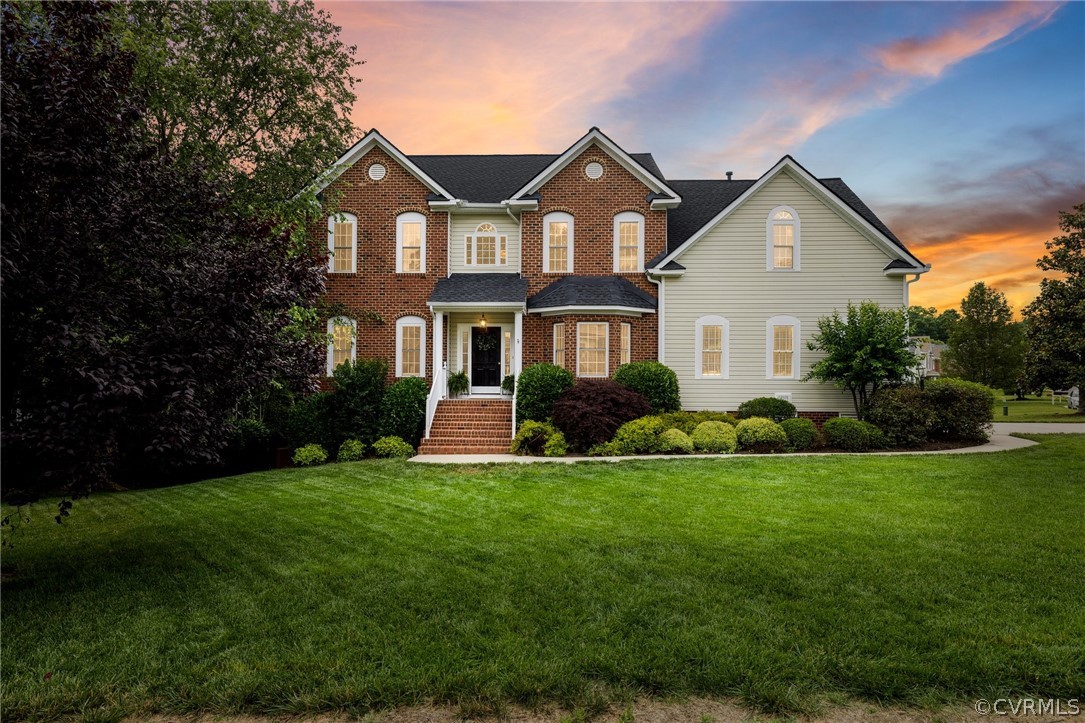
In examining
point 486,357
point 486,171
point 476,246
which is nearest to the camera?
point 486,357

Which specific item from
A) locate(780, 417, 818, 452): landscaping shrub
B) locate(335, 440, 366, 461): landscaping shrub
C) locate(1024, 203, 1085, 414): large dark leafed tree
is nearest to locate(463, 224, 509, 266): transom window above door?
locate(335, 440, 366, 461): landscaping shrub

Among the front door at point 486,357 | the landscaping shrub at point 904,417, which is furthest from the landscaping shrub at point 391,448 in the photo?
the landscaping shrub at point 904,417

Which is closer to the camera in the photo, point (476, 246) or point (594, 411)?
point (594, 411)

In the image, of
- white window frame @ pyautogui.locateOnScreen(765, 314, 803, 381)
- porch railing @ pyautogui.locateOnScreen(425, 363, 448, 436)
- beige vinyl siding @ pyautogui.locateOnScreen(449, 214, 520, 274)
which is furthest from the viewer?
beige vinyl siding @ pyautogui.locateOnScreen(449, 214, 520, 274)

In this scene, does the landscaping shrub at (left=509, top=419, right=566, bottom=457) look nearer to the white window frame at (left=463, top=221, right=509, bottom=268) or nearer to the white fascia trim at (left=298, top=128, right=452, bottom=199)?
the white window frame at (left=463, top=221, right=509, bottom=268)

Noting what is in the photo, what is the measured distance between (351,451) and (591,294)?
853 centimetres

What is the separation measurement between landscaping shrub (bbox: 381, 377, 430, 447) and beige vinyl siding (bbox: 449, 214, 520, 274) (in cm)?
537

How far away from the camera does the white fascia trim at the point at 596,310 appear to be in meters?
16.9

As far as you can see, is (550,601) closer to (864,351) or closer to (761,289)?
(864,351)

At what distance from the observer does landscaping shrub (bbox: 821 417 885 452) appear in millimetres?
14445

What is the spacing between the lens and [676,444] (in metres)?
13.9

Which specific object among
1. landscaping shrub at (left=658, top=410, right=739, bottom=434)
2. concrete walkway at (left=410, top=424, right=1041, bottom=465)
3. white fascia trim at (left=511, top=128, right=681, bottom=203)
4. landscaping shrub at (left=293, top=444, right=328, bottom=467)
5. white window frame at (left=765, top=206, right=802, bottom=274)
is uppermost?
white fascia trim at (left=511, top=128, right=681, bottom=203)

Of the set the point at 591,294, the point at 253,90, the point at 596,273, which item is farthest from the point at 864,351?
the point at 253,90

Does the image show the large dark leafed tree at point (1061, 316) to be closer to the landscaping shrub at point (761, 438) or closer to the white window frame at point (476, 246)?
the landscaping shrub at point (761, 438)
